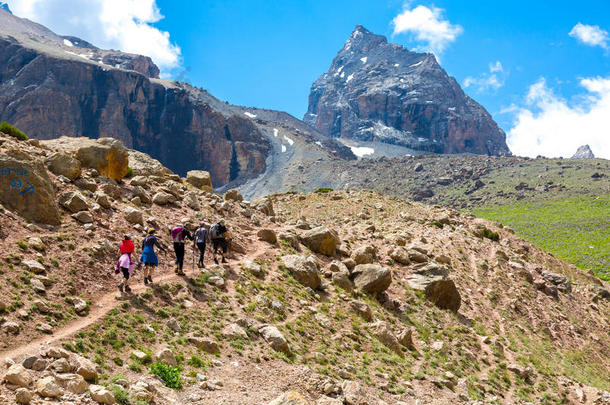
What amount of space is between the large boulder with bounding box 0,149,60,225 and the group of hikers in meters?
3.16

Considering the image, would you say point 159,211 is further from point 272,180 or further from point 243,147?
point 243,147

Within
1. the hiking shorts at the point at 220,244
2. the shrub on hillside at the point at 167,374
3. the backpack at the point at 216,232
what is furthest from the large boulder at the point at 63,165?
the shrub on hillside at the point at 167,374

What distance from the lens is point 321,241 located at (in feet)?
85.7

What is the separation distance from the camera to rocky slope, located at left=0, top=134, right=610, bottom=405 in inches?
412

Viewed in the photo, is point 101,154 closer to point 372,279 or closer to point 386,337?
point 372,279

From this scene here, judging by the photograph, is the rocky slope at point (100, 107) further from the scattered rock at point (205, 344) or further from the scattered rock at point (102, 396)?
the scattered rock at point (102, 396)

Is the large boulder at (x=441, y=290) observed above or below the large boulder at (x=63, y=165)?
below

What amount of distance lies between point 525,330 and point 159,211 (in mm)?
24718

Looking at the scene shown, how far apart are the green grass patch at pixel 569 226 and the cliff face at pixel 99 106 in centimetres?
12364

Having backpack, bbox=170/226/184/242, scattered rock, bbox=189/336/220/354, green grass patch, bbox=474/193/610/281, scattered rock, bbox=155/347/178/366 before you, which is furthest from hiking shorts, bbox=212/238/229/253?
green grass patch, bbox=474/193/610/281

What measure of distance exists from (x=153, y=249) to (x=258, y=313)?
4828 millimetres

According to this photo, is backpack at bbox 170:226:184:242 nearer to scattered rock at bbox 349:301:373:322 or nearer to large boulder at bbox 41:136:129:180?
large boulder at bbox 41:136:129:180

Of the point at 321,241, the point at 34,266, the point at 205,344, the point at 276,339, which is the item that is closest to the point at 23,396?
the point at 205,344

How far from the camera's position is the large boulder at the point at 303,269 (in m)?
21.0
